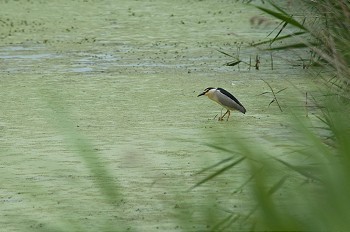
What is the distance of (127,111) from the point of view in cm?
626

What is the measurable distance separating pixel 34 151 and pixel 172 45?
15.3 feet

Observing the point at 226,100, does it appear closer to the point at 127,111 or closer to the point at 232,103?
the point at 232,103

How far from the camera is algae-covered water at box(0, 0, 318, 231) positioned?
11.6 ft

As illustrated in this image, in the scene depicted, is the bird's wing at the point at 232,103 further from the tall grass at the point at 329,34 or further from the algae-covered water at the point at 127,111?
the tall grass at the point at 329,34

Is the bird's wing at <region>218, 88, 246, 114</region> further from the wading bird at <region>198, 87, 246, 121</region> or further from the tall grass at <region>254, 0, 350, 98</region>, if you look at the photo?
the tall grass at <region>254, 0, 350, 98</region>

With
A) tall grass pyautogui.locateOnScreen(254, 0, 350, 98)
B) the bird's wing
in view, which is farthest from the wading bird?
tall grass pyautogui.locateOnScreen(254, 0, 350, 98)

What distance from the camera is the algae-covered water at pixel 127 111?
3.55 meters

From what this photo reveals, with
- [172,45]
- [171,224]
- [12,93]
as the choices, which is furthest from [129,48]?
[171,224]

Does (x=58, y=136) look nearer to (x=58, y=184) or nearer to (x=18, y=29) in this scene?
(x=58, y=184)

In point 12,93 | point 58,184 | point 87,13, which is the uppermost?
point 58,184

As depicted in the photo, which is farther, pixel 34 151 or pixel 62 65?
pixel 62 65

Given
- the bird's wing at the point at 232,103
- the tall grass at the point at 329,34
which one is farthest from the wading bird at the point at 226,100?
the tall grass at the point at 329,34

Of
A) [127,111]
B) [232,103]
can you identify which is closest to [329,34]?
[232,103]

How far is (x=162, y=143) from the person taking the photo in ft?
17.1
